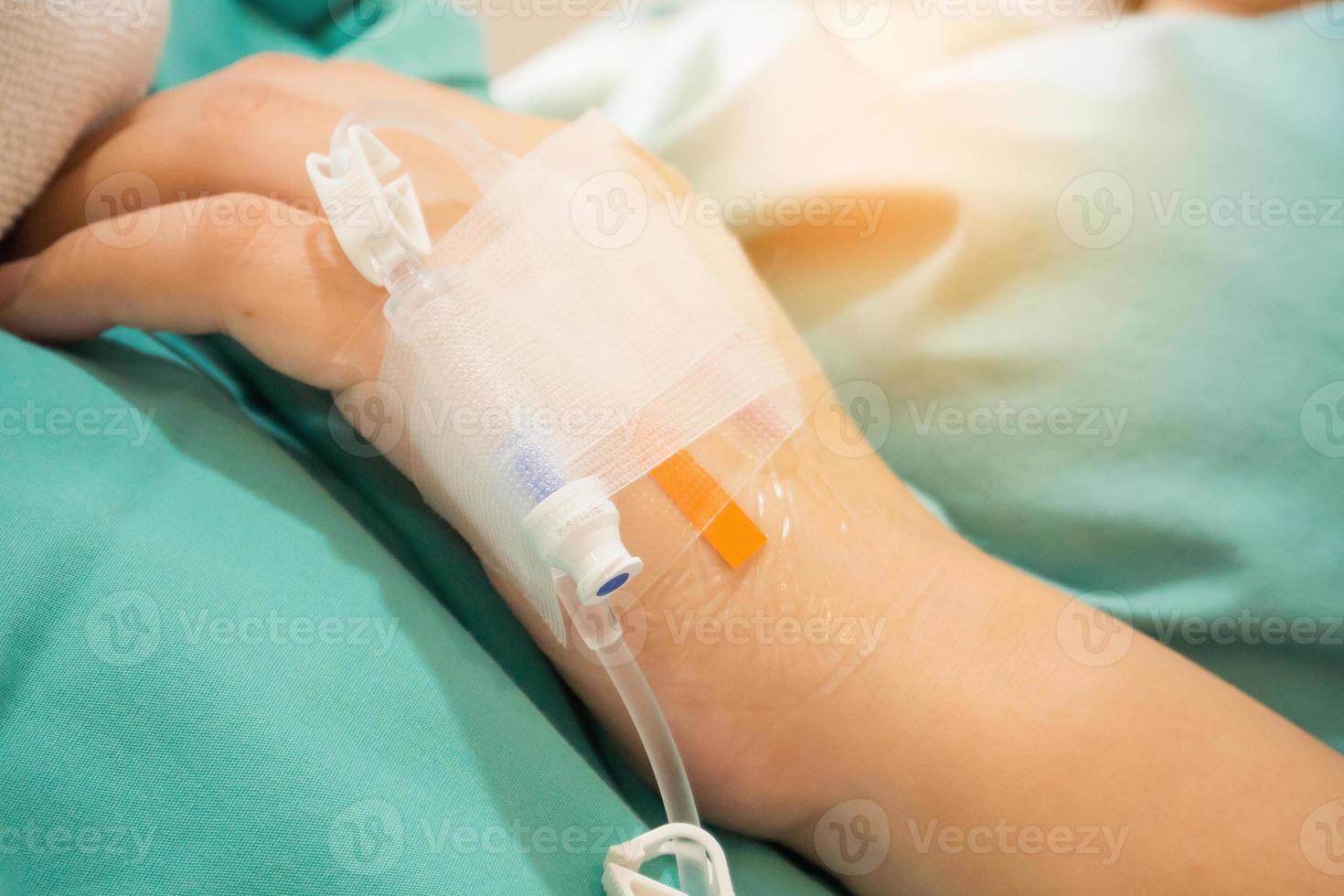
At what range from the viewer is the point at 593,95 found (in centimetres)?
110

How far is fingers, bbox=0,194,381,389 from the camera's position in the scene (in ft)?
2.09

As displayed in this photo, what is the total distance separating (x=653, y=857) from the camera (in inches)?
22.9

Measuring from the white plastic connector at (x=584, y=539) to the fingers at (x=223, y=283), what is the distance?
0.67ft

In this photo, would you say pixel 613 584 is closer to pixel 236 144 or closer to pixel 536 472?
pixel 536 472

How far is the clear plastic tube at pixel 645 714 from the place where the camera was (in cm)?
57

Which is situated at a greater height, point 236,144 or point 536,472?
point 236,144

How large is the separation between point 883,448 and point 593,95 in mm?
588

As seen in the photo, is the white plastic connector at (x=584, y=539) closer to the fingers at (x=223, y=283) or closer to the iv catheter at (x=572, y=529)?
the iv catheter at (x=572, y=529)

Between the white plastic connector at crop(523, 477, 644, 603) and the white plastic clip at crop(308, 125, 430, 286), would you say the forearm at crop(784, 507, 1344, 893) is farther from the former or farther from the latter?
the white plastic clip at crop(308, 125, 430, 286)

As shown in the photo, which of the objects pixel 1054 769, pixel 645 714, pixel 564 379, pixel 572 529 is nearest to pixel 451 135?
pixel 564 379

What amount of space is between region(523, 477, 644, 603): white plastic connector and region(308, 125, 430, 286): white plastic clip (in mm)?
208

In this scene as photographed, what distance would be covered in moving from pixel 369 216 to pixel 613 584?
11.7 inches

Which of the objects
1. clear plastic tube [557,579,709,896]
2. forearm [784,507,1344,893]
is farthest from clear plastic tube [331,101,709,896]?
forearm [784,507,1344,893]

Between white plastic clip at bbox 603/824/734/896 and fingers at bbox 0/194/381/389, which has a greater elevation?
fingers at bbox 0/194/381/389
